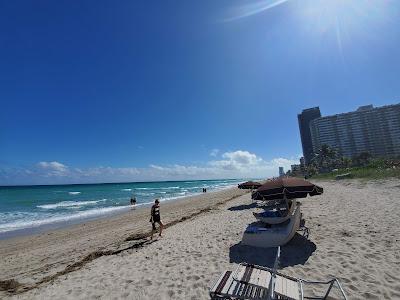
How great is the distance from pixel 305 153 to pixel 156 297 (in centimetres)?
16384

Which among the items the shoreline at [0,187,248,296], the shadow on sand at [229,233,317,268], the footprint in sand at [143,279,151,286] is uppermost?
the shadow on sand at [229,233,317,268]

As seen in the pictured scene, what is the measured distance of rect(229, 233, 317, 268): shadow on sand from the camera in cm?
701

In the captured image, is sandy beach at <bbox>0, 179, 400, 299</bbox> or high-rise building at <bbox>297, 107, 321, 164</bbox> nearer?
sandy beach at <bbox>0, 179, 400, 299</bbox>

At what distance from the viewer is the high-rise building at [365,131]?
109 m

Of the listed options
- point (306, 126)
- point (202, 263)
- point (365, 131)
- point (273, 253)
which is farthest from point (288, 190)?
point (306, 126)

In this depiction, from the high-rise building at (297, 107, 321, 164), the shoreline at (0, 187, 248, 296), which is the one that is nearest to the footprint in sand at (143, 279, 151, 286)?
the shoreline at (0, 187, 248, 296)

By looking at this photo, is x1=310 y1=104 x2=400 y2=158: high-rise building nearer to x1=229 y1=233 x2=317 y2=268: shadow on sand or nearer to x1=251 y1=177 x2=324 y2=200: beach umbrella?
x1=251 y1=177 x2=324 y2=200: beach umbrella

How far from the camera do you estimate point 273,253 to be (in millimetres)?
7738

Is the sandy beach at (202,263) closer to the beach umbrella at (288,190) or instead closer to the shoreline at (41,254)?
the shoreline at (41,254)

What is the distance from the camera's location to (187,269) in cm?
694

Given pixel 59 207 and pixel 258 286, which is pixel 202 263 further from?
pixel 59 207

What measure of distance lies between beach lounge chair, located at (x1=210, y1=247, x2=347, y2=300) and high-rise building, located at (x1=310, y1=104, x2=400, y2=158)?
116407mm

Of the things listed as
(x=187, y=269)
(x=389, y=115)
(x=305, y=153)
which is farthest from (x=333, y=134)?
(x=187, y=269)

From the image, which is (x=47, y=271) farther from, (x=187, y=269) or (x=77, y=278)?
(x=187, y=269)
